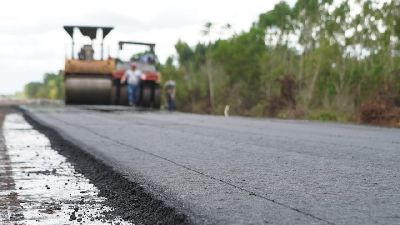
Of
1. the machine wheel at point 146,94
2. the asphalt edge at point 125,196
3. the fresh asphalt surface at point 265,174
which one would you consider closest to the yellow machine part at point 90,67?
the machine wheel at point 146,94

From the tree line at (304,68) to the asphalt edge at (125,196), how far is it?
1267 centimetres

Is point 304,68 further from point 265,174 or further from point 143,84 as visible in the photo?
point 265,174

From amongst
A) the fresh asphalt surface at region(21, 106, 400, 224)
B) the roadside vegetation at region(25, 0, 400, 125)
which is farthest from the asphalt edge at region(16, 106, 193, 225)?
the roadside vegetation at region(25, 0, 400, 125)

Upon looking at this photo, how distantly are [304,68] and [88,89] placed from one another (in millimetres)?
13947

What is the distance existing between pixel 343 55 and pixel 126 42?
11.3 m

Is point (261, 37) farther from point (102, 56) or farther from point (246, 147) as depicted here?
point (246, 147)

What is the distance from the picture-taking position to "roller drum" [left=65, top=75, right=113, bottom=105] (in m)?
26.7

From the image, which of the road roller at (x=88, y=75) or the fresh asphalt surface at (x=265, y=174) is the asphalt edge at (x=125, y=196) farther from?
the road roller at (x=88, y=75)

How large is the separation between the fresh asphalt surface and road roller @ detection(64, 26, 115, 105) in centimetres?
1557

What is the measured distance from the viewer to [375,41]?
33.6 m

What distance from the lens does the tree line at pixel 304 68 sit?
24.2 meters

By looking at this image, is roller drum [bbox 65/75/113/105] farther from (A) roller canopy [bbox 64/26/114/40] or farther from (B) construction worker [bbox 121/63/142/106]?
(A) roller canopy [bbox 64/26/114/40]

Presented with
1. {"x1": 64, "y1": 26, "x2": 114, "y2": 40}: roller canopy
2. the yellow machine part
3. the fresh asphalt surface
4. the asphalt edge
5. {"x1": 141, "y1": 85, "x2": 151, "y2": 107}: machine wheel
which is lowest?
the asphalt edge

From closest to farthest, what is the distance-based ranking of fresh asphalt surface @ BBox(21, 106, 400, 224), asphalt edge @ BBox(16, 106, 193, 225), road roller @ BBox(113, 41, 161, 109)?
fresh asphalt surface @ BBox(21, 106, 400, 224)
asphalt edge @ BBox(16, 106, 193, 225)
road roller @ BBox(113, 41, 161, 109)
